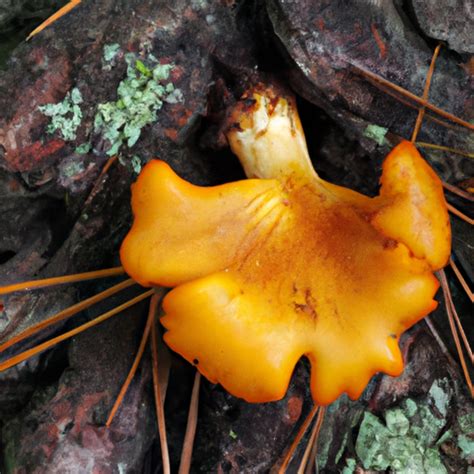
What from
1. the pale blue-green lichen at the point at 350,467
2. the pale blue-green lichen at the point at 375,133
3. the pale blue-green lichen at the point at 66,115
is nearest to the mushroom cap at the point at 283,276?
the pale blue-green lichen at the point at 375,133

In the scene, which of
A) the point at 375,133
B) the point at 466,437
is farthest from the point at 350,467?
the point at 375,133

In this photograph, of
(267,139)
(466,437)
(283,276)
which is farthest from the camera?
(466,437)

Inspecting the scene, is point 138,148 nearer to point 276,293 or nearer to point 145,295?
point 145,295

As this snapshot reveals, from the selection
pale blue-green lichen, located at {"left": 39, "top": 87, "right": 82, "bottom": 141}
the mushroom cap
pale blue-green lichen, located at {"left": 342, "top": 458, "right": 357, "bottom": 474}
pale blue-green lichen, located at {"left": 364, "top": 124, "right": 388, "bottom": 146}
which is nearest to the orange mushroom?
the mushroom cap

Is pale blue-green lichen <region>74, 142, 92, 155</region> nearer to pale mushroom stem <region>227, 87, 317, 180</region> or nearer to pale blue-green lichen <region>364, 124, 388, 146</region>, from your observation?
pale mushroom stem <region>227, 87, 317, 180</region>

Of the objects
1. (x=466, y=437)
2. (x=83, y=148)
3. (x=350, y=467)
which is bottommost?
(x=466, y=437)

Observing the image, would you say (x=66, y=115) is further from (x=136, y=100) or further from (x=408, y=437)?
(x=408, y=437)

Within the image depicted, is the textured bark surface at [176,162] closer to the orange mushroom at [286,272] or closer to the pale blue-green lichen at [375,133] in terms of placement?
the pale blue-green lichen at [375,133]
